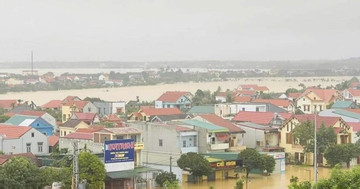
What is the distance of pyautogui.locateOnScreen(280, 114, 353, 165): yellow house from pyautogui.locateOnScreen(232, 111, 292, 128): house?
0.71 meters

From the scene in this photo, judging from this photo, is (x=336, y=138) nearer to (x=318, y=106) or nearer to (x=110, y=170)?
(x=110, y=170)

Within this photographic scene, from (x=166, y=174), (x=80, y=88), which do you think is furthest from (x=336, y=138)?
(x=80, y=88)

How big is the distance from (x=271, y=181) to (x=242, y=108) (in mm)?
10018

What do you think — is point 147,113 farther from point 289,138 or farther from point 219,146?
point 219,146

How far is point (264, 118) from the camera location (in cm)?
2045

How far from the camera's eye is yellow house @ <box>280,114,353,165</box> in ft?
59.4

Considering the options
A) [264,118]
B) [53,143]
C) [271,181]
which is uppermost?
[264,118]

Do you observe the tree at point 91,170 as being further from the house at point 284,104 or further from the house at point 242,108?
the house at point 284,104

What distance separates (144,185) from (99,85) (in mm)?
41514

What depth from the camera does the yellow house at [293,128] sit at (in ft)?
59.4

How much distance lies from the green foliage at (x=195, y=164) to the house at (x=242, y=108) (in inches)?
388

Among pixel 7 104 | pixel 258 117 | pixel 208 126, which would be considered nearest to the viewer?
pixel 208 126

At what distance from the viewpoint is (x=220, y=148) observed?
1706 centimetres

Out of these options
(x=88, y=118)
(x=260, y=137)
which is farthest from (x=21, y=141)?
(x=260, y=137)
